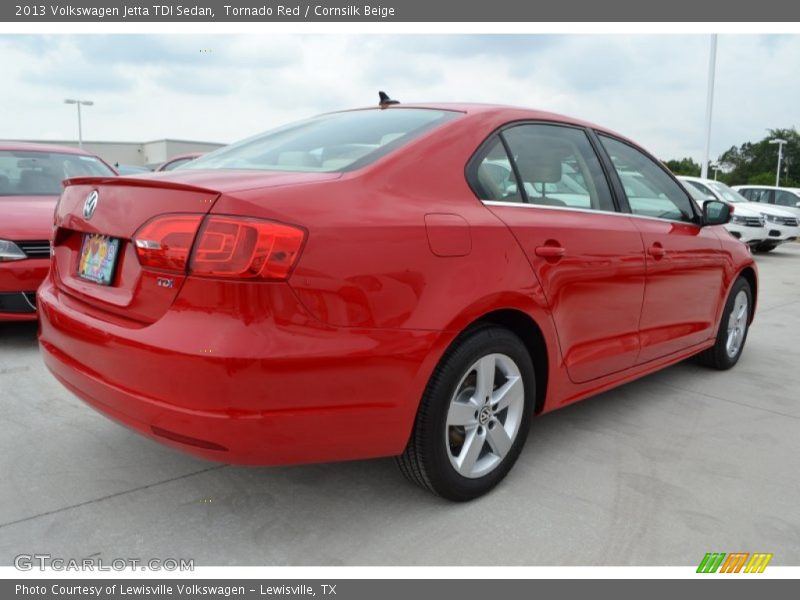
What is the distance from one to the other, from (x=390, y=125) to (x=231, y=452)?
1.47m

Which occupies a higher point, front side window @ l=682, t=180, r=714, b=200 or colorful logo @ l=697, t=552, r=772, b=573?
front side window @ l=682, t=180, r=714, b=200

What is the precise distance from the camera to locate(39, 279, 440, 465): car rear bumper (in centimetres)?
199

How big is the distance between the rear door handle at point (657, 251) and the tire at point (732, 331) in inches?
48.2

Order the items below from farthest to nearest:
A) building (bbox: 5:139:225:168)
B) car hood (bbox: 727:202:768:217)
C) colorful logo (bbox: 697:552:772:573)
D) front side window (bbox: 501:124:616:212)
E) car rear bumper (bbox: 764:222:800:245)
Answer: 1. building (bbox: 5:139:225:168)
2. car rear bumper (bbox: 764:222:800:245)
3. car hood (bbox: 727:202:768:217)
4. front side window (bbox: 501:124:616:212)
5. colorful logo (bbox: 697:552:772:573)

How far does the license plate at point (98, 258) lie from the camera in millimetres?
2340

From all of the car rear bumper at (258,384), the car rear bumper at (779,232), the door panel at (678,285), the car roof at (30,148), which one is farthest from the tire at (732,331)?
the car rear bumper at (779,232)

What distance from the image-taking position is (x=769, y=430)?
3607 millimetres

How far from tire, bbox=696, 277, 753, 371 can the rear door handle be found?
4.02 feet

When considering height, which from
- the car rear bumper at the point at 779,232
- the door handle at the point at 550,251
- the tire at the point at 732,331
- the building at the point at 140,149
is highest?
the building at the point at 140,149

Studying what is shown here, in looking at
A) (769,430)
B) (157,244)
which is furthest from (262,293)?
(769,430)

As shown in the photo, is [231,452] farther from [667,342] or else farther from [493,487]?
[667,342]

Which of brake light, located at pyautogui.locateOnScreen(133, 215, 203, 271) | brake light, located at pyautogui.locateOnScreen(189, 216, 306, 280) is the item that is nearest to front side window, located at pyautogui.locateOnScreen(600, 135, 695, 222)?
brake light, located at pyautogui.locateOnScreen(189, 216, 306, 280)

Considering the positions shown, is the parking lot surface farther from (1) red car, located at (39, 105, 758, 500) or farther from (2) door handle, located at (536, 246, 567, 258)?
(2) door handle, located at (536, 246, 567, 258)

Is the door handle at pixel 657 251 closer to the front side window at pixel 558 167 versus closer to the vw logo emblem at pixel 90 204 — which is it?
the front side window at pixel 558 167
